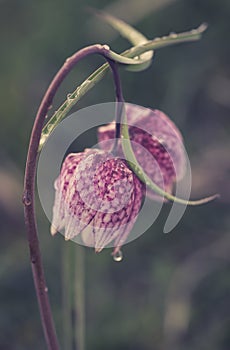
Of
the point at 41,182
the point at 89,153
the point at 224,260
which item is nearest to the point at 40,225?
the point at 41,182

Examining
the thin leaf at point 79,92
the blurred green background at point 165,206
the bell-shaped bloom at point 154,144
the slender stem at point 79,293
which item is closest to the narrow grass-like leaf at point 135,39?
the thin leaf at point 79,92

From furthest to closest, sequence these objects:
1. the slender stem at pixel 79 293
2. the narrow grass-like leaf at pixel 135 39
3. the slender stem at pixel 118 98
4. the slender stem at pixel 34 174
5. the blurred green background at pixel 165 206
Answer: the blurred green background at pixel 165 206 → the slender stem at pixel 79 293 → the narrow grass-like leaf at pixel 135 39 → the slender stem at pixel 118 98 → the slender stem at pixel 34 174

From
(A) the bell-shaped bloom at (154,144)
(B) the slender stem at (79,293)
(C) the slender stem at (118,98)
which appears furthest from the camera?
(B) the slender stem at (79,293)

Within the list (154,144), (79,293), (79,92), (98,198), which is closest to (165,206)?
(79,293)

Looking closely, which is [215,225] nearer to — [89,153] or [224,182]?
[224,182]

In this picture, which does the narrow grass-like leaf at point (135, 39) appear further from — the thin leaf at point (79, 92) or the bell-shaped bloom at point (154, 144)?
the bell-shaped bloom at point (154, 144)

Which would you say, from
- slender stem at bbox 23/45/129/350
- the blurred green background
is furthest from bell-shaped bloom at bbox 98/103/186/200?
the blurred green background
